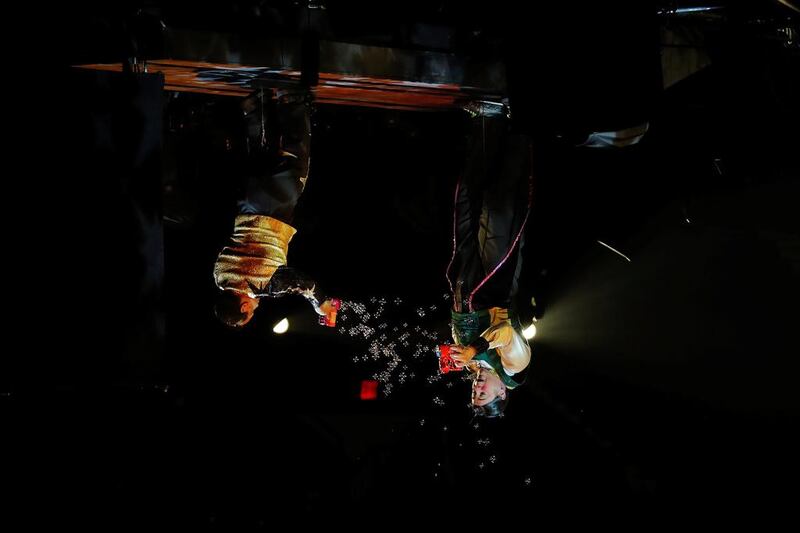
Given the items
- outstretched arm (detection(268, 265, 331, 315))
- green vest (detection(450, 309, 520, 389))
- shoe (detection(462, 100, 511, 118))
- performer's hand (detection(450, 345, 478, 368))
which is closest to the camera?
outstretched arm (detection(268, 265, 331, 315))

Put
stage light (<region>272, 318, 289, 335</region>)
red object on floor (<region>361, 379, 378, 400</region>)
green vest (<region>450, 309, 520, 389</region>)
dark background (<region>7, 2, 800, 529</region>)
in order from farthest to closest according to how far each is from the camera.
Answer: red object on floor (<region>361, 379, 378, 400</region>) → stage light (<region>272, 318, 289, 335</region>) → green vest (<region>450, 309, 520, 389</region>) → dark background (<region>7, 2, 800, 529</region>)

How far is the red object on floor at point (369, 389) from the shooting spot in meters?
5.77

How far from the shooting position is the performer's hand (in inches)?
186

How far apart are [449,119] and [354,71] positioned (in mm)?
1309

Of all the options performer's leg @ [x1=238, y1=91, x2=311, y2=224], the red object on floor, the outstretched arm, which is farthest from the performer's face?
performer's leg @ [x1=238, y1=91, x2=311, y2=224]

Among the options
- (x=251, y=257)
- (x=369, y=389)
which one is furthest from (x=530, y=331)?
(x=251, y=257)

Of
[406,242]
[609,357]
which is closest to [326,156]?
[406,242]

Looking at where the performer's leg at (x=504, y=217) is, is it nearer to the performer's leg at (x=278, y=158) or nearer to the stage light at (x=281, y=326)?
the performer's leg at (x=278, y=158)

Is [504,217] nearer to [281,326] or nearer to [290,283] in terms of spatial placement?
[290,283]

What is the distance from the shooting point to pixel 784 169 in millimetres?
5590

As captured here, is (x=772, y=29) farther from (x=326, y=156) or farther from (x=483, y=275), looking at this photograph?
(x=326, y=156)

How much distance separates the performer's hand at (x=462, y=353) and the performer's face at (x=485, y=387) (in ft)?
0.99

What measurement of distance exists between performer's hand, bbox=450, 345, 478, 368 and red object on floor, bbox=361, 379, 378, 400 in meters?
1.22

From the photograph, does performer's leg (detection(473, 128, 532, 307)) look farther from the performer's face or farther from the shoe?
the performer's face
